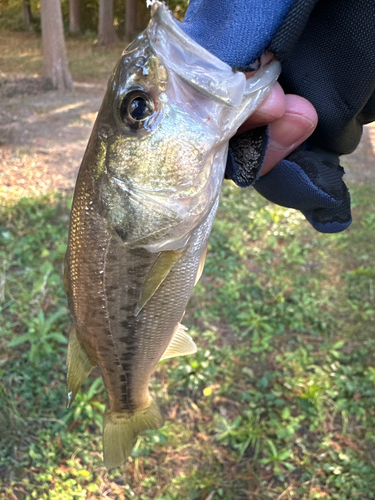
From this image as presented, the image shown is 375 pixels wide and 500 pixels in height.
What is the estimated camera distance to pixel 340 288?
417 centimetres

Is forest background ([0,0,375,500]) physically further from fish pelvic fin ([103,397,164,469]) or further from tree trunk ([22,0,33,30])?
tree trunk ([22,0,33,30])

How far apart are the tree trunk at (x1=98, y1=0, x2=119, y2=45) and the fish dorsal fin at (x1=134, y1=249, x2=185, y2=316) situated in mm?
15035

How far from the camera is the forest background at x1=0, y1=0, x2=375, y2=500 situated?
8.74ft

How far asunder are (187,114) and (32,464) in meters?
2.78

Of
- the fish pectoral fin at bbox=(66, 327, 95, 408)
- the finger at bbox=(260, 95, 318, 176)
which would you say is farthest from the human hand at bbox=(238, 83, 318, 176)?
the fish pectoral fin at bbox=(66, 327, 95, 408)

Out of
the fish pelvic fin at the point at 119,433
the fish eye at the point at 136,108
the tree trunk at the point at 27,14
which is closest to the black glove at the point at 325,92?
the fish eye at the point at 136,108

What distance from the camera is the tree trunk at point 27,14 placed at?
12.6m

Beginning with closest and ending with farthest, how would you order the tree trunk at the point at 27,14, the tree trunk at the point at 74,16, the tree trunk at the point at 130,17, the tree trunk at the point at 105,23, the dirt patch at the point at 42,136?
the dirt patch at the point at 42,136 < the tree trunk at the point at 27,14 < the tree trunk at the point at 105,23 < the tree trunk at the point at 74,16 < the tree trunk at the point at 130,17

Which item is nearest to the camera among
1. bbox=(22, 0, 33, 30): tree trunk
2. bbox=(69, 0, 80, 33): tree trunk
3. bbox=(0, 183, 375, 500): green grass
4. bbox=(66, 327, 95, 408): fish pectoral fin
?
bbox=(66, 327, 95, 408): fish pectoral fin

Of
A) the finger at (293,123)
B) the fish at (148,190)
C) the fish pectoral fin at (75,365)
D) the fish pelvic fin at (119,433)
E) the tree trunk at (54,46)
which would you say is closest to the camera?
the fish at (148,190)

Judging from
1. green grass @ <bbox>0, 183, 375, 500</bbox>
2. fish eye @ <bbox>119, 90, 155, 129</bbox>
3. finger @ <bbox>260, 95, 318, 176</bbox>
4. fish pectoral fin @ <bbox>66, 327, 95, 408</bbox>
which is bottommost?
green grass @ <bbox>0, 183, 375, 500</bbox>

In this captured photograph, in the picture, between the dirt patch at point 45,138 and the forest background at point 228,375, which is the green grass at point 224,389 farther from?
the dirt patch at point 45,138

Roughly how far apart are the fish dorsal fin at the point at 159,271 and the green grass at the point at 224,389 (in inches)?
72.3

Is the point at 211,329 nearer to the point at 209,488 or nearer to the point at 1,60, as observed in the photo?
the point at 209,488
